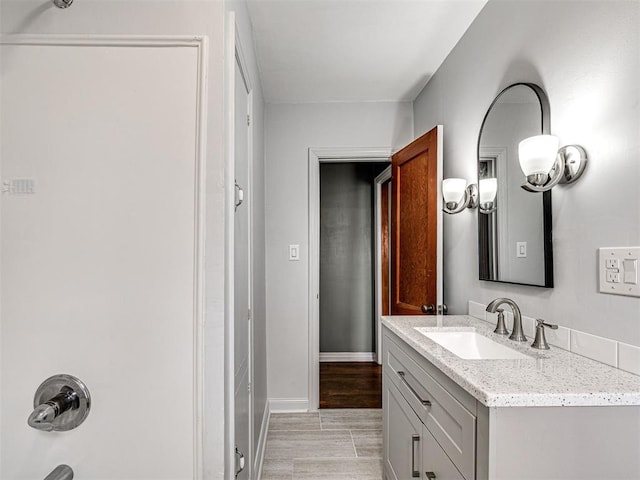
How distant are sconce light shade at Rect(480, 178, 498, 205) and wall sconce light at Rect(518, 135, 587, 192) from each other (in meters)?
0.40

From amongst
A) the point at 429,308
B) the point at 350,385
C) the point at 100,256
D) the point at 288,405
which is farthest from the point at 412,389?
the point at 350,385

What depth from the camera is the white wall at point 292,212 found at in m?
2.82

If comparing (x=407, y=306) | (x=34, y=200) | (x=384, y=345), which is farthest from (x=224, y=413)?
(x=407, y=306)

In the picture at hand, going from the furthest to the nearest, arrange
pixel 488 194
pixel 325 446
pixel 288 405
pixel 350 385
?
1. pixel 350 385
2. pixel 288 405
3. pixel 325 446
4. pixel 488 194

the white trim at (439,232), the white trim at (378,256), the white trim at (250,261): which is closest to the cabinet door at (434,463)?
the white trim at (250,261)

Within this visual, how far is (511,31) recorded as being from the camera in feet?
5.16

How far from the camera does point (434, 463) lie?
3.91 ft

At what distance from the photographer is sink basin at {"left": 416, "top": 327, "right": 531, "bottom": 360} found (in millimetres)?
1436

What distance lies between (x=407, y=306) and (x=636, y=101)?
181 centimetres

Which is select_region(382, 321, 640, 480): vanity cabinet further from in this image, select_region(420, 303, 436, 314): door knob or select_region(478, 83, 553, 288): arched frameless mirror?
select_region(420, 303, 436, 314): door knob

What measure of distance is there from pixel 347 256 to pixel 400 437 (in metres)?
2.66

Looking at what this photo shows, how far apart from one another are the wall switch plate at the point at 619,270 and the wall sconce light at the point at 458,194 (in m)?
0.85

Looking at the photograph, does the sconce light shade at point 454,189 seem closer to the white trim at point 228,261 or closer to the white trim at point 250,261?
the white trim at point 250,261

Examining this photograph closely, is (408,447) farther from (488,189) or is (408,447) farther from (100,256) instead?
(100,256)
